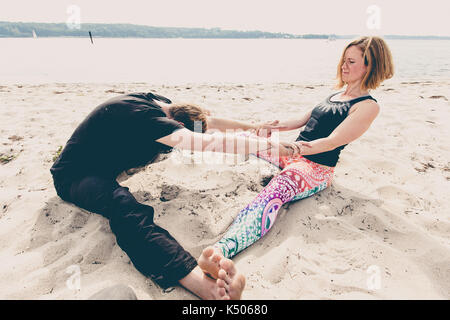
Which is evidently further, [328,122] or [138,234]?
[328,122]

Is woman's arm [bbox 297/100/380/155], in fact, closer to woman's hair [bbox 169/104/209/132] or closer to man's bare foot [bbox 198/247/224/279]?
woman's hair [bbox 169/104/209/132]

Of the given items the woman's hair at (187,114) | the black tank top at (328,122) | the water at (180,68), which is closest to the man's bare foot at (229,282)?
the woman's hair at (187,114)

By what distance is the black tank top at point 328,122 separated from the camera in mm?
2518

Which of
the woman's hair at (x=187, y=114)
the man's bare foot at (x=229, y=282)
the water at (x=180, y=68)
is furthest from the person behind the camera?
the water at (x=180, y=68)

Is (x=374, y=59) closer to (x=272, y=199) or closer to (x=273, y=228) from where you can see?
(x=272, y=199)

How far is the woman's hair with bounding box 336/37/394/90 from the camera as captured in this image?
2.37m

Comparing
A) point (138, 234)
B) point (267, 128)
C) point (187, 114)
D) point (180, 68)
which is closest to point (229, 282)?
point (138, 234)

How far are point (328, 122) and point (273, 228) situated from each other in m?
1.18

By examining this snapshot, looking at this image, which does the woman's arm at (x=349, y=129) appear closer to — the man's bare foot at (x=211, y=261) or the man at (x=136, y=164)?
the man at (x=136, y=164)

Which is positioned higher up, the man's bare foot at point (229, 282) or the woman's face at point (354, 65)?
the woman's face at point (354, 65)

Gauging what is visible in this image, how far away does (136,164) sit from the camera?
2.34 metres
